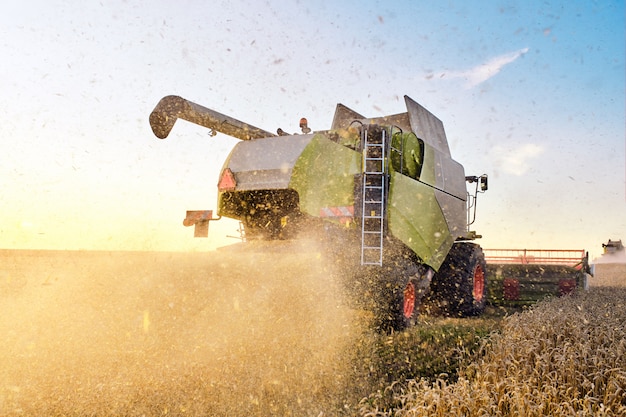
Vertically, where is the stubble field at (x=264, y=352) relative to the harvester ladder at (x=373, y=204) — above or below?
below

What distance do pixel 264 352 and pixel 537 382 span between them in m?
2.30

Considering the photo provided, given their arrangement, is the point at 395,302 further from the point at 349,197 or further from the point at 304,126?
the point at 304,126

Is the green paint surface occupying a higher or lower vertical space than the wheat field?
higher

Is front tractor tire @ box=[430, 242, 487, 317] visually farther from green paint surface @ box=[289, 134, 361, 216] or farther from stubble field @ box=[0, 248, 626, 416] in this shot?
green paint surface @ box=[289, 134, 361, 216]

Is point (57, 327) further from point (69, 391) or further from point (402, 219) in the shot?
point (402, 219)

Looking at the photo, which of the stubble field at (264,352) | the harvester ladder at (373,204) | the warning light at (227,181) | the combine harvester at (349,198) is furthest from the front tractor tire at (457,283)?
the warning light at (227,181)

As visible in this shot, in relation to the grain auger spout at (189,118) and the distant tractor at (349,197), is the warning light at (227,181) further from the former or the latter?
the grain auger spout at (189,118)

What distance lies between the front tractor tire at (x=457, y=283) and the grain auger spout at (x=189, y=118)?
136 inches

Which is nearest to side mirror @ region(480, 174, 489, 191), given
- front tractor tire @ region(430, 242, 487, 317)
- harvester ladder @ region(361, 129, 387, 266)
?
front tractor tire @ region(430, 242, 487, 317)

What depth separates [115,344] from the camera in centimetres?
526

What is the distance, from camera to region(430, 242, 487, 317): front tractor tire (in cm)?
778

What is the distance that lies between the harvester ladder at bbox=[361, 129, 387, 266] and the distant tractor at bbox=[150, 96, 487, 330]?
12 millimetres

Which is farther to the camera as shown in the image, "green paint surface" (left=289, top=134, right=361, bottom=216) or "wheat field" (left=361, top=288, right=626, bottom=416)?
"green paint surface" (left=289, top=134, right=361, bottom=216)

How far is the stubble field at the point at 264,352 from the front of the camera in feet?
12.0
